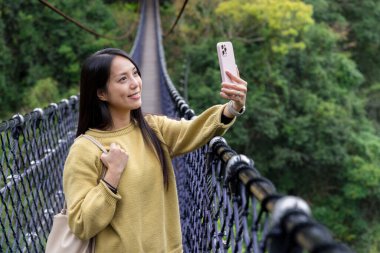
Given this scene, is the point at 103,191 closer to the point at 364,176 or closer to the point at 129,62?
the point at 129,62

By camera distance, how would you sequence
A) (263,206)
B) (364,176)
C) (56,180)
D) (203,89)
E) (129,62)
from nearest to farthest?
(263,206) < (129,62) < (56,180) < (203,89) < (364,176)

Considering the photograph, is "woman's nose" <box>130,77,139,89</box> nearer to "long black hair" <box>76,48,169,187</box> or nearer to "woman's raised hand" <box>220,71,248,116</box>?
"long black hair" <box>76,48,169,187</box>

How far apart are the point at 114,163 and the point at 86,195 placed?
0.26 ft

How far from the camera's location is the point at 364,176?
11359 millimetres

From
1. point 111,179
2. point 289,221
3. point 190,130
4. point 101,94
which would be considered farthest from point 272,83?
point 289,221

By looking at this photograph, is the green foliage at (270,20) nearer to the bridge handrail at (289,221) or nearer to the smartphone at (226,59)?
the smartphone at (226,59)

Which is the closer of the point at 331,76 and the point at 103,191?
the point at 103,191

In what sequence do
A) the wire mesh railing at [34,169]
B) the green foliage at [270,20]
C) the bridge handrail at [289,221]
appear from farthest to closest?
the green foliage at [270,20], the wire mesh railing at [34,169], the bridge handrail at [289,221]

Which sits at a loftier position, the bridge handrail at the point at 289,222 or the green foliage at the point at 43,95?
the bridge handrail at the point at 289,222

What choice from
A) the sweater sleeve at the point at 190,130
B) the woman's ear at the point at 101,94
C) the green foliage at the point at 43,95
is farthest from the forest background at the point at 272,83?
the woman's ear at the point at 101,94

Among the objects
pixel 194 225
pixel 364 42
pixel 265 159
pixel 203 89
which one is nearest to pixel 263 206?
pixel 194 225

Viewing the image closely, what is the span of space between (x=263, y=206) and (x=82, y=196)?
1.41 feet

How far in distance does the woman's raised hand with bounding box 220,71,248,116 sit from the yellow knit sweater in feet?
0.16

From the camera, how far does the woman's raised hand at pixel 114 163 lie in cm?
103
